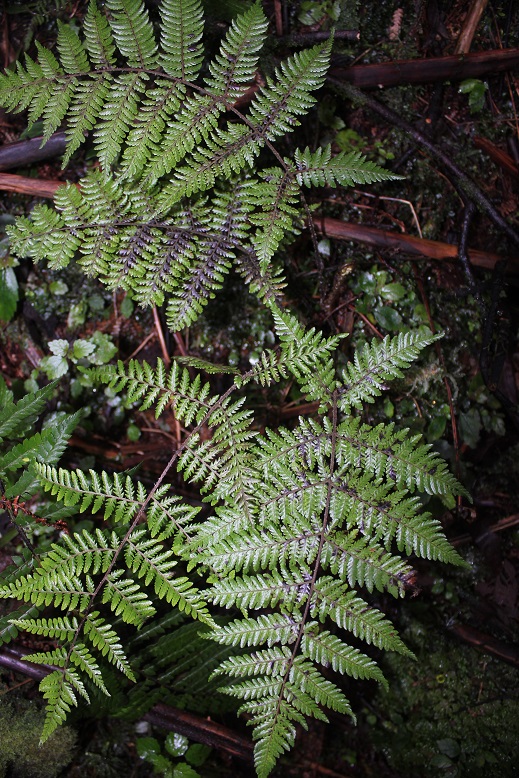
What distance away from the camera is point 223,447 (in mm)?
3027

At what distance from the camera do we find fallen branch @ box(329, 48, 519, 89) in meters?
3.85

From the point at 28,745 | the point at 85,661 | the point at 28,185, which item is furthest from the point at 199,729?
the point at 28,185

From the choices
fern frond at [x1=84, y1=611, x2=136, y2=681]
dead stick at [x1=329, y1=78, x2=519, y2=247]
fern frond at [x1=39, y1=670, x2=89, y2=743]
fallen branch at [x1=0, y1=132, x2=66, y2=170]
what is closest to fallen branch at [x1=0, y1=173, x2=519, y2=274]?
fallen branch at [x1=0, y1=132, x2=66, y2=170]

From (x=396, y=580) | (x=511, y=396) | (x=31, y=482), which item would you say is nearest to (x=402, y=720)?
(x=396, y=580)

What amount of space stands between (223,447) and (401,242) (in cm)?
206

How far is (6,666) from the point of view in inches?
133

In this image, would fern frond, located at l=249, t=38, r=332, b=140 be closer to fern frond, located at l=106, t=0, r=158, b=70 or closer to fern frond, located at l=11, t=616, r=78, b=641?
fern frond, located at l=106, t=0, r=158, b=70

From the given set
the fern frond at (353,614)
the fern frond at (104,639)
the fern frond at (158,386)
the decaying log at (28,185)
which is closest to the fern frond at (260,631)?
the fern frond at (353,614)

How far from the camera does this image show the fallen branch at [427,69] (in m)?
3.85

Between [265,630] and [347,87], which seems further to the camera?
[347,87]

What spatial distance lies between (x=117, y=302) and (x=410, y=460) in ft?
8.02

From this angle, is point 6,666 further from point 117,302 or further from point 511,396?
point 511,396

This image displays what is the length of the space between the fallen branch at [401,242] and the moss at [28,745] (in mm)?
3685

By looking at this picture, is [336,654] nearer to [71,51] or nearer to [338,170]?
[338,170]
